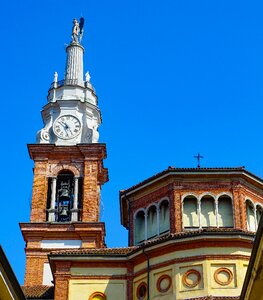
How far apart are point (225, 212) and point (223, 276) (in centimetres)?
469

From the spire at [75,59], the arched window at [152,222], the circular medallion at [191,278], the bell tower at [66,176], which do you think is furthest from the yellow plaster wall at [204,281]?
the spire at [75,59]

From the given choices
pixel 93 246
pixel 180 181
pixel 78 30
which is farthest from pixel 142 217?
pixel 78 30

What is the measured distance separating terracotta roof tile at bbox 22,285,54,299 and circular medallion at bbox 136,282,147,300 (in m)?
5.30

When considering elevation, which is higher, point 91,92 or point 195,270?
point 91,92

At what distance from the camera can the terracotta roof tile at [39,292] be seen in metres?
34.9

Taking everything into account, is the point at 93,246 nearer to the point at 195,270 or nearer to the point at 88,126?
the point at 88,126

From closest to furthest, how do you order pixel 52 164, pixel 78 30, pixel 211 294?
1. pixel 211 294
2. pixel 52 164
3. pixel 78 30

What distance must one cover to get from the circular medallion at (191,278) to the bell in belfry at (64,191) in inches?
707

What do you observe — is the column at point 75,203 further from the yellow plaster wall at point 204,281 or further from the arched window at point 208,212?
the yellow plaster wall at point 204,281

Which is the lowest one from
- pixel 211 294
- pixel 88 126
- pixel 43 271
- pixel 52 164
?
pixel 211 294

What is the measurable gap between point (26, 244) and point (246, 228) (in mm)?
16037

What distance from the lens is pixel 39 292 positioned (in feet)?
121

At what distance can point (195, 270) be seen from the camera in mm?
29922

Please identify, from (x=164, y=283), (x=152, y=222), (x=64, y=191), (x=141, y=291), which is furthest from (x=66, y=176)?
(x=164, y=283)
